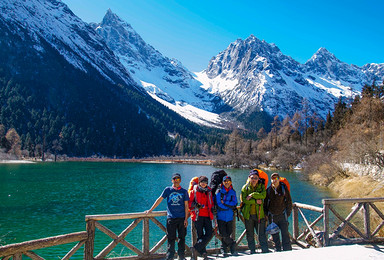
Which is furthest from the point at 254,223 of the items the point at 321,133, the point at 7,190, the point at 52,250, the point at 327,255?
the point at 321,133

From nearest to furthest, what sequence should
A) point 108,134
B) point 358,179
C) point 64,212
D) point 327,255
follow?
1. point 327,255
2. point 64,212
3. point 358,179
4. point 108,134

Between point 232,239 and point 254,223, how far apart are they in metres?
0.85

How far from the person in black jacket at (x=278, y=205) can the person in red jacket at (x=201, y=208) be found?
188cm

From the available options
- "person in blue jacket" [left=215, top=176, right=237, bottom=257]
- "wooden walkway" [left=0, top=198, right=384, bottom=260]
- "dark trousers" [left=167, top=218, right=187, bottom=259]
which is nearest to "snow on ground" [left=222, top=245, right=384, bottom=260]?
"person in blue jacket" [left=215, top=176, right=237, bottom=257]

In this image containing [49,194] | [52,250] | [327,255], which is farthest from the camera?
[49,194]

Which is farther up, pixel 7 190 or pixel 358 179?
pixel 358 179

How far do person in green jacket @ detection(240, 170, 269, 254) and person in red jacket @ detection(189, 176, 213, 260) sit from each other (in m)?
1.09

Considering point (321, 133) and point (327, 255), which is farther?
point (321, 133)

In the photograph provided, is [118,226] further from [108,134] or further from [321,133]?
[108,134]

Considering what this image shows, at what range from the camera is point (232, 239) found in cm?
891

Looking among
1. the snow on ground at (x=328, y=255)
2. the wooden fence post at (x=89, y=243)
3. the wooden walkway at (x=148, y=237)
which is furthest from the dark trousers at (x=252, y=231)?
the wooden fence post at (x=89, y=243)

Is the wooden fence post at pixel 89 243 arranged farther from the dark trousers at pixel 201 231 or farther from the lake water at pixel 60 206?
the lake water at pixel 60 206

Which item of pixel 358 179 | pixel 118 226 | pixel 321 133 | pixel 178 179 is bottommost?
pixel 118 226

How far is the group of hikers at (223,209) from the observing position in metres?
8.45
